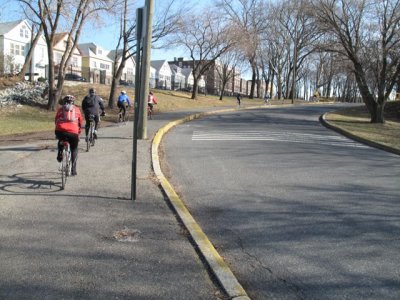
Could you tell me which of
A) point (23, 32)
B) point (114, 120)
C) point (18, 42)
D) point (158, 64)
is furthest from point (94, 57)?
point (114, 120)

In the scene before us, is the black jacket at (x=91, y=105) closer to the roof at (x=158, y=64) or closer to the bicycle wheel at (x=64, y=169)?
the bicycle wheel at (x=64, y=169)

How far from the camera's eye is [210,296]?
12.8 feet

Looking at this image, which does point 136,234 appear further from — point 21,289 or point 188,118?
point 188,118

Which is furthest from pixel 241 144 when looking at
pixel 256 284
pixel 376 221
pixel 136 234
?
pixel 256 284

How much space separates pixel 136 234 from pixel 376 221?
3319mm

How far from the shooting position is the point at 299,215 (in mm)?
6434

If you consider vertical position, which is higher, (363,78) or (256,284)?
(363,78)

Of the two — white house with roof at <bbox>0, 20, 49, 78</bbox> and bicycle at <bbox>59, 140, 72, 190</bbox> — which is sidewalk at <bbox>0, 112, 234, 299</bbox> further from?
white house with roof at <bbox>0, 20, 49, 78</bbox>

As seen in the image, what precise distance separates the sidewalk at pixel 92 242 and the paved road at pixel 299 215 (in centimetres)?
57

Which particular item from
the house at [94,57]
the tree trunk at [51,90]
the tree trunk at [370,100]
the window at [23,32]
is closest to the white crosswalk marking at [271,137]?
the tree trunk at [370,100]

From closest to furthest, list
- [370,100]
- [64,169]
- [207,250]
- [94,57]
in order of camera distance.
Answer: [207,250]
[64,169]
[370,100]
[94,57]

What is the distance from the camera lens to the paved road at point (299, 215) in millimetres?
4344

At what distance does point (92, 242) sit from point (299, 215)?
9.77 ft

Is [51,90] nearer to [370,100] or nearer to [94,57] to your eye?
[370,100]
